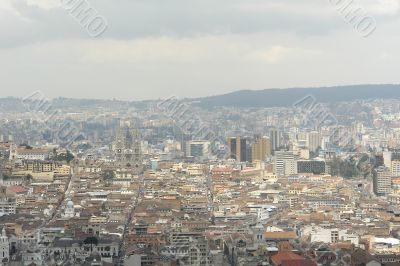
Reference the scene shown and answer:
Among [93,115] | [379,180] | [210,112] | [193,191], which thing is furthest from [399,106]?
[193,191]

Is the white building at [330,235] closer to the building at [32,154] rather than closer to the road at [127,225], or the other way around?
the road at [127,225]

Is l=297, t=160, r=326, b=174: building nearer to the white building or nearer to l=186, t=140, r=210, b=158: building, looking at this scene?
l=186, t=140, r=210, b=158: building

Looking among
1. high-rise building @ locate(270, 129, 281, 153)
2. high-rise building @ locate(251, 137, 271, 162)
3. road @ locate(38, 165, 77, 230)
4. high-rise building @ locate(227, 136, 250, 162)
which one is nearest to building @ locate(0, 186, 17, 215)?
road @ locate(38, 165, 77, 230)

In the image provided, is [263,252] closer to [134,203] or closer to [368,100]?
[134,203]

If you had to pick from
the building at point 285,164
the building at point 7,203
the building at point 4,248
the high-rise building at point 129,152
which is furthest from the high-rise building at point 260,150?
the building at point 4,248

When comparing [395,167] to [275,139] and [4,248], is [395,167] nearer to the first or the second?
[275,139]

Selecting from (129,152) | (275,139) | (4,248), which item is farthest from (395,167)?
(4,248)
